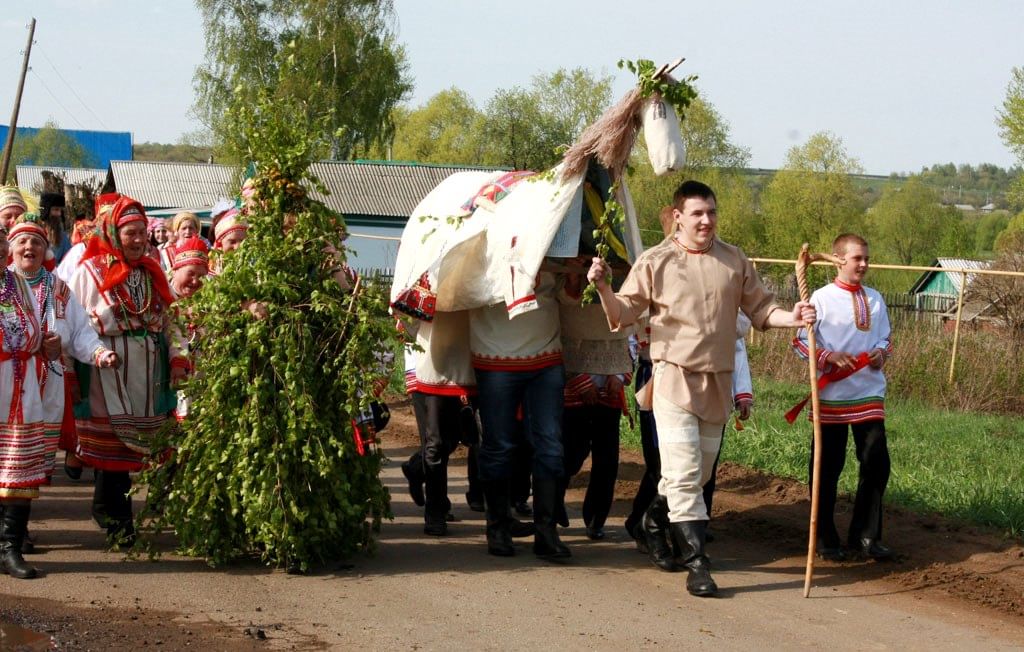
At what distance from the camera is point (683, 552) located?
675 cm

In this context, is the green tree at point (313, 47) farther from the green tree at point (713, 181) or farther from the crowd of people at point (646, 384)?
the crowd of people at point (646, 384)

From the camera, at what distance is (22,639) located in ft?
17.8

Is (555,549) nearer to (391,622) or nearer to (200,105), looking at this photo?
(391,622)

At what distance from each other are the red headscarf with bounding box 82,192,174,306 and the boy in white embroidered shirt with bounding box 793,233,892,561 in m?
3.78

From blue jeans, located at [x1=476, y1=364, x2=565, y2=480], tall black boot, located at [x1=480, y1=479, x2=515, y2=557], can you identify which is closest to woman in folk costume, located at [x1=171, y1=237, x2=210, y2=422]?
blue jeans, located at [x1=476, y1=364, x2=565, y2=480]

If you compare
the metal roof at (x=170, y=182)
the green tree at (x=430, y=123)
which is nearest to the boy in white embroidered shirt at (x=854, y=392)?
the metal roof at (x=170, y=182)

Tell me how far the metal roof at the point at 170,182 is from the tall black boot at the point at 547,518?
164 ft

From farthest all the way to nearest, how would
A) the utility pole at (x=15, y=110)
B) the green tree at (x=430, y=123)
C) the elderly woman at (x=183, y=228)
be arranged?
the green tree at (x=430, y=123)
the utility pole at (x=15, y=110)
the elderly woman at (x=183, y=228)

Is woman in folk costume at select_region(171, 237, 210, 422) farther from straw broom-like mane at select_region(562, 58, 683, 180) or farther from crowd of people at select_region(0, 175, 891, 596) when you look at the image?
straw broom-like mane at select_region(562, 58, 683, 180)

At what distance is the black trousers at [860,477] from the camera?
7309 mm

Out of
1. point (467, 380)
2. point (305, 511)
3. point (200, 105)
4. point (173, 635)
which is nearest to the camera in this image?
point (173, 635)

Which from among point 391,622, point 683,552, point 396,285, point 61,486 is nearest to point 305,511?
point 391,622

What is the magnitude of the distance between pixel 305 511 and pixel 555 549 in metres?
1.50

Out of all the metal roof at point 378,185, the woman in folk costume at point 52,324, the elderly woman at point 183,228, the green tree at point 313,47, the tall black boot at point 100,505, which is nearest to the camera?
the woman in folk costume at point 52,324
